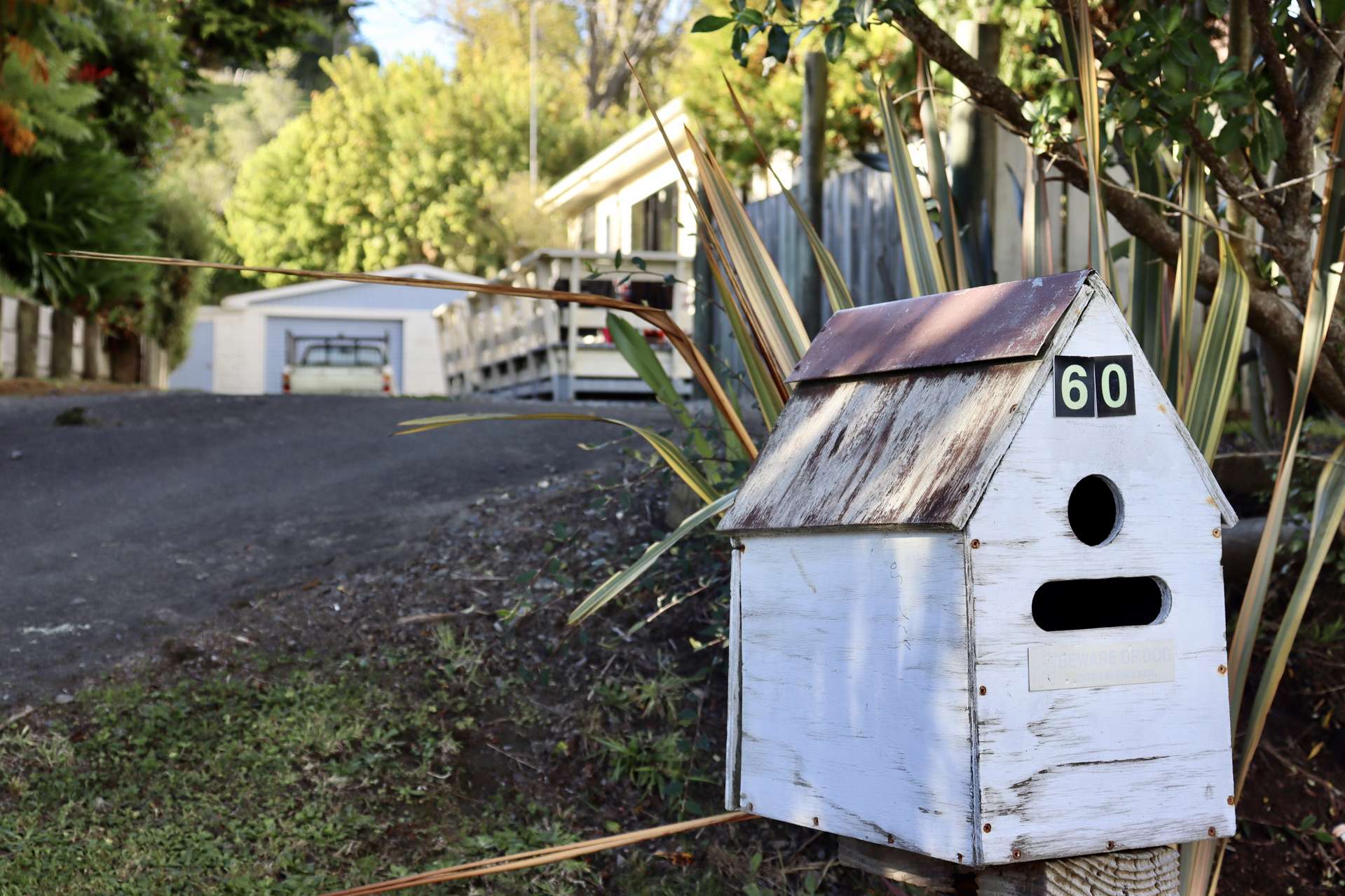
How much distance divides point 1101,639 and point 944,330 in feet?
1.79

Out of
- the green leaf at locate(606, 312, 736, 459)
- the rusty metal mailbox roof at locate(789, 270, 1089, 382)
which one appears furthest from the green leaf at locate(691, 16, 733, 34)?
the rusty metal mailbox roof at locate(789, 270, 1089, 382)

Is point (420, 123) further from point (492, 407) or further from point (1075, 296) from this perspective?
point (1075, 296)

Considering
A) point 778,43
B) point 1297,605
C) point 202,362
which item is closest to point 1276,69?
point 778,43

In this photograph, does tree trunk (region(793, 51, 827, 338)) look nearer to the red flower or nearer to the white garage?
the red flower

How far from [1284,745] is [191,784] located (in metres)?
2.97

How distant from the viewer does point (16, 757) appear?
3.34 meters

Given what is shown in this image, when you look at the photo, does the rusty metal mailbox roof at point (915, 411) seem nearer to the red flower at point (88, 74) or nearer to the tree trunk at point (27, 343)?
the tree trunk at point (27, 343)

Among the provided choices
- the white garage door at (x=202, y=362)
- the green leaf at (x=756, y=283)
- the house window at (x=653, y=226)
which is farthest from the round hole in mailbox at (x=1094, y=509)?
the white garage door at (x=202, y=362)

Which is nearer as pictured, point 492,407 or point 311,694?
point 311,694

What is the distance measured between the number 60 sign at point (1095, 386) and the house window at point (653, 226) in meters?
15.2

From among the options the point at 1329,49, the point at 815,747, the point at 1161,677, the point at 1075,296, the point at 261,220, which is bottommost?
the point at 815,747

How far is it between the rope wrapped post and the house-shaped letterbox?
6cm

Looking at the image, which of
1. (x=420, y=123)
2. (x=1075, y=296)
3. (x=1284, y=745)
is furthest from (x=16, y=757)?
(x=420, y=123)

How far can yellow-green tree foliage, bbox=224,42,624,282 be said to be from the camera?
3278cm
